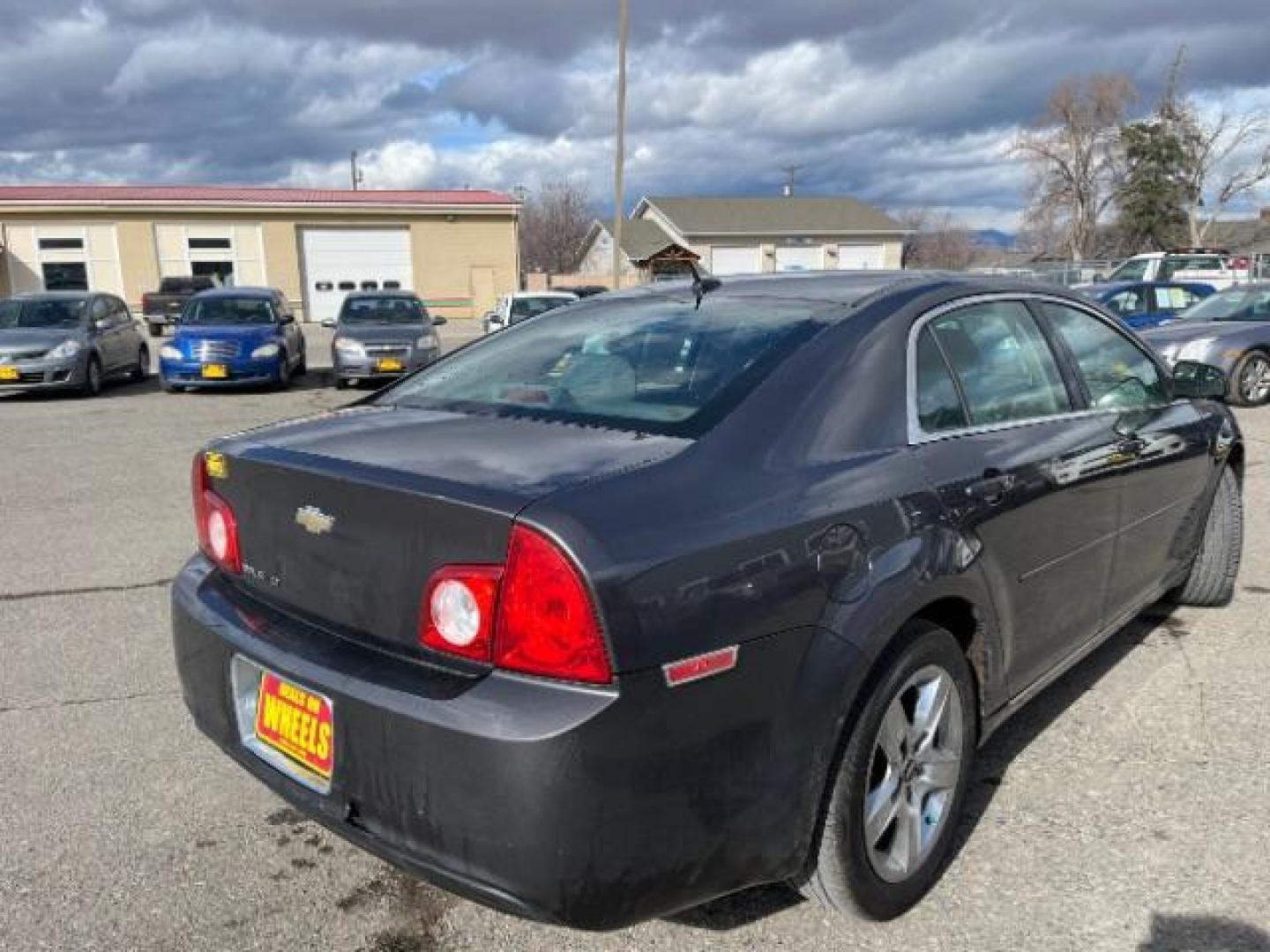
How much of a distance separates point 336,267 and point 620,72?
17152 millimetres

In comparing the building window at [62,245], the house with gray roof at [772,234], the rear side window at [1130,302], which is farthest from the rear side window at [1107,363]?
the house with gray roof at [772,234]

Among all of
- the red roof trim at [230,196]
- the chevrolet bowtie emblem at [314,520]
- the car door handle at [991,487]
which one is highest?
the red roof trim at [230,196]

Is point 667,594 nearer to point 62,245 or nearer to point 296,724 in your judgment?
point 296,724

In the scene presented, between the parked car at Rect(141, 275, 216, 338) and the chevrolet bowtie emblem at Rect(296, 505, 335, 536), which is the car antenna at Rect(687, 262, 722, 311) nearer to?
the chevrolet bowtie emblem at Rect(296, 505, 335, 536)

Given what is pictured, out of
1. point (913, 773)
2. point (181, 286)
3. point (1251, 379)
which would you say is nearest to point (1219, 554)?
point (913, 773)

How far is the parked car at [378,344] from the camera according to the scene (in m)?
14.7

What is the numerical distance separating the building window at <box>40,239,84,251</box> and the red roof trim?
1397 millimetres

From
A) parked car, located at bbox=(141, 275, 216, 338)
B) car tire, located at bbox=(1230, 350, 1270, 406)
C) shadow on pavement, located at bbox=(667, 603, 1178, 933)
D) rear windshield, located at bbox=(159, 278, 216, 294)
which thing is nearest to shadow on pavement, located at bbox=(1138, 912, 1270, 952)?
shadow on pavement, located at bbox=(667, 603, 1178, 933)

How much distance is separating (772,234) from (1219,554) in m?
48.8

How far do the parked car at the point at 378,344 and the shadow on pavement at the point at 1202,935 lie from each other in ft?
41.8

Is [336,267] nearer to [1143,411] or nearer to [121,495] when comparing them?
[121,495]

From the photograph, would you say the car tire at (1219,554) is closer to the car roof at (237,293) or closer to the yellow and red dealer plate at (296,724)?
the yellow and red dealer plate at (296,724)

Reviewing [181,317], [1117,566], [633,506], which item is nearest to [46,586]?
[633,506]

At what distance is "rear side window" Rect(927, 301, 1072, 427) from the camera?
2.92m
